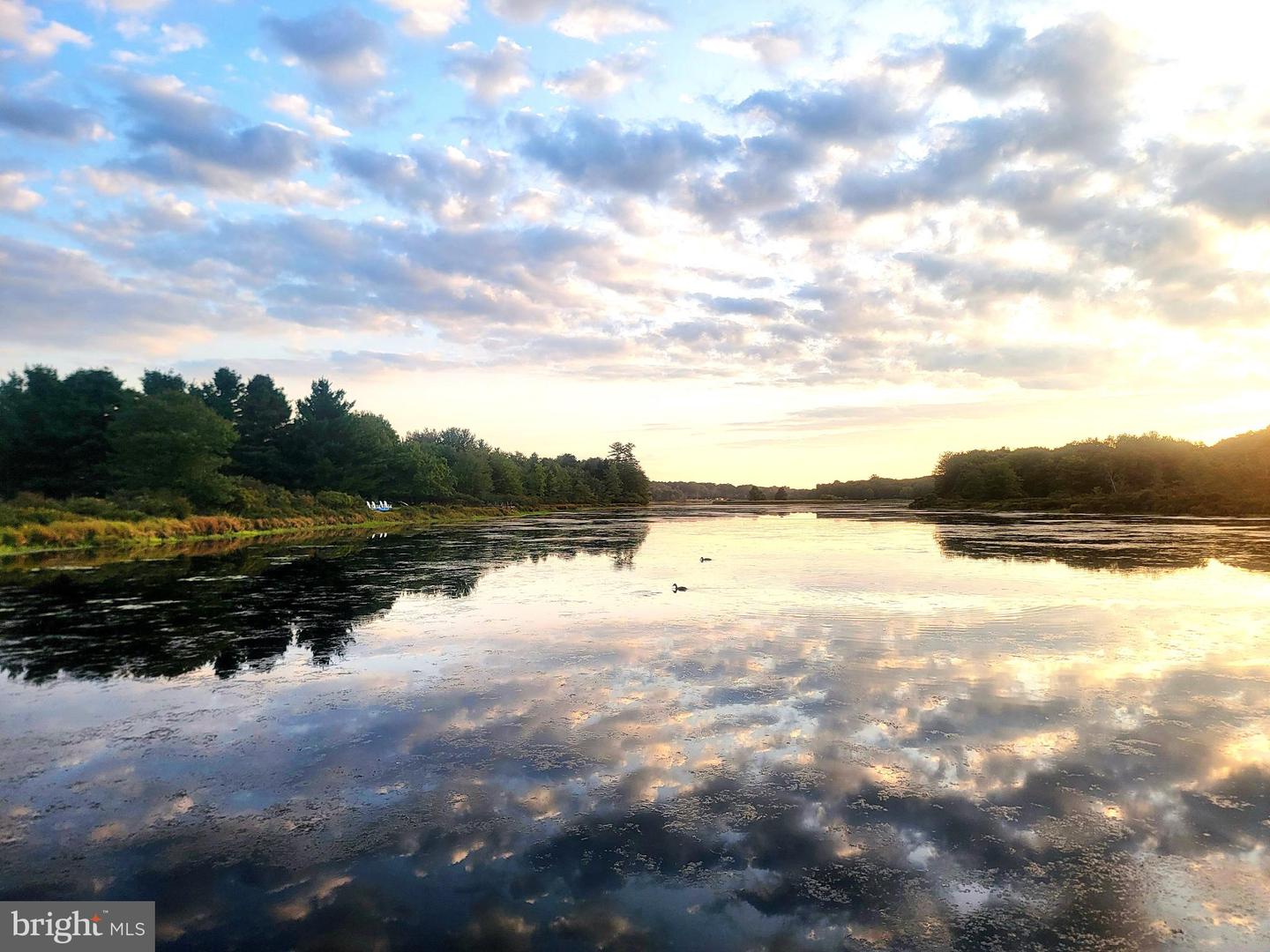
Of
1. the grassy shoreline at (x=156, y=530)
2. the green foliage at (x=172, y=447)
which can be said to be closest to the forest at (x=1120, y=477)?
the grassy shoreline at (x=156, y=530)

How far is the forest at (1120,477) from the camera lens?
78.8m

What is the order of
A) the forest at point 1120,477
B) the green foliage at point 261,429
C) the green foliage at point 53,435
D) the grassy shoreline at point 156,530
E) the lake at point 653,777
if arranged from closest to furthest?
1. the lake at point 653,777
2. the grassy shoreline at point 156,530
3. the green foliage at point 53,435
4. the green foliage at point 261,429
5. the forest at point 1120,477

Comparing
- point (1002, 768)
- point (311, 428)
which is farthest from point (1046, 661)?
point (311, 428)

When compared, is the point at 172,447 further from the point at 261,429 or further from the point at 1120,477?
the point at 1120,477

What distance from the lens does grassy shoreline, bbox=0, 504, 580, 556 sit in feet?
112

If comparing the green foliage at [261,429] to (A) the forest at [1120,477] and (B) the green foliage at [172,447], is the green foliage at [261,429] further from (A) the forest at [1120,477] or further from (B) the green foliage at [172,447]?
(A) the forest at [1120,477]

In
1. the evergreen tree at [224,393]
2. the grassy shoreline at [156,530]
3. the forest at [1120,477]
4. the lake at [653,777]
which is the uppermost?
the evergreen tree at [224,393]

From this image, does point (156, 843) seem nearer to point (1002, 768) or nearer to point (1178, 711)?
point (1002, 768)

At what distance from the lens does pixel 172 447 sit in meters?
49.3

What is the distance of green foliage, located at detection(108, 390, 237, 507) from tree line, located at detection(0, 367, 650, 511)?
8 cm

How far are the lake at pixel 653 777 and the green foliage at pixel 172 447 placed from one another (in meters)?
37.7

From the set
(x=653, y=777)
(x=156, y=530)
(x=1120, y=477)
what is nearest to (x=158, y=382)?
(x=156, y=530)

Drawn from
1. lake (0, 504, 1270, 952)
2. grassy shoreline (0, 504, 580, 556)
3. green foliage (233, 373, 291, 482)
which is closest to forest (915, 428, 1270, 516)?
lake (0, 504, 1270, 952)

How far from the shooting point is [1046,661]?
11.6 m
